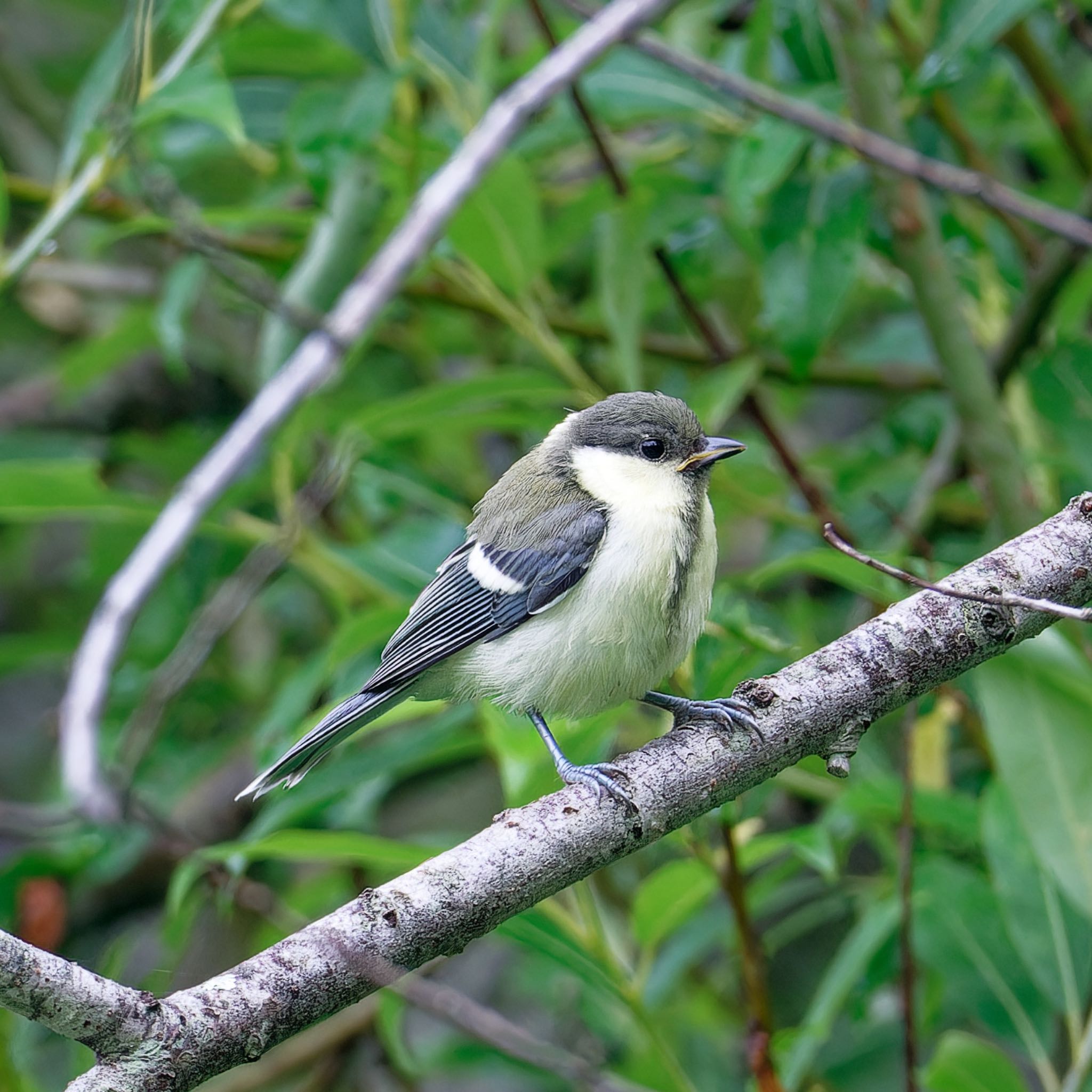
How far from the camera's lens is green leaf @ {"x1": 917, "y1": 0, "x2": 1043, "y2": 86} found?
2.47 meters

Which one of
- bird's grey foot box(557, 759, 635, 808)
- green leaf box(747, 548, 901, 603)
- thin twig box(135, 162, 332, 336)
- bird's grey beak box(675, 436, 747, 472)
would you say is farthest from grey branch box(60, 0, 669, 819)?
green leaf box(747, 548, 901, 603)

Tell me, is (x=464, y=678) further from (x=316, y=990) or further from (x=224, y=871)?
(x=316, y=990)

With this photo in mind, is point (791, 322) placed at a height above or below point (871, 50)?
below

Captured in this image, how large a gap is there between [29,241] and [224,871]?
126cm

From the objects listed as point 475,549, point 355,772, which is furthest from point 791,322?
point 355,772

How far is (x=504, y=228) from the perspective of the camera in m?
2.68

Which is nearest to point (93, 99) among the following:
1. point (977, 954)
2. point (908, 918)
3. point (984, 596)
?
point (984, 596)

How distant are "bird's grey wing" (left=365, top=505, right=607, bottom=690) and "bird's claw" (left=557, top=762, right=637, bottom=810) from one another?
1.85 feet

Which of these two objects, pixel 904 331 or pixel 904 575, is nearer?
pixel 904 575

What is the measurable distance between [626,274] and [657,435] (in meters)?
0.52

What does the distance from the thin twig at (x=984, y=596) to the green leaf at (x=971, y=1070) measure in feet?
2.92

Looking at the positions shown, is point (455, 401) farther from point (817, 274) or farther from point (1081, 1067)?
point (1081, 1067)

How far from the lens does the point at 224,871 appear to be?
2.36 metres

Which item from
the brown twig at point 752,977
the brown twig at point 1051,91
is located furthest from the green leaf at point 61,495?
the brown twig at point 1051,91
